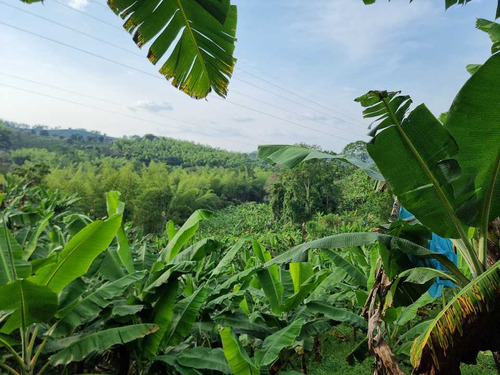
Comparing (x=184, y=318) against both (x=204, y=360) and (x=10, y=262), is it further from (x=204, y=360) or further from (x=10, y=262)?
(x=10, y=262)

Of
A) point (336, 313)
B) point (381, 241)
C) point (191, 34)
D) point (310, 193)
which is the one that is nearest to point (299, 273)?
point (336, 313)

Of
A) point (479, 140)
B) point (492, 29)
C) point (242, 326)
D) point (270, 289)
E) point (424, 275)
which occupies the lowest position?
point (242, 326)

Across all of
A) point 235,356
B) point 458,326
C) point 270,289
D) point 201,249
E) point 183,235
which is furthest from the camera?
point 183,235

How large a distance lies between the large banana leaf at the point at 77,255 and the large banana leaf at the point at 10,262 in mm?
223

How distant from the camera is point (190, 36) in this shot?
2486 millimetres

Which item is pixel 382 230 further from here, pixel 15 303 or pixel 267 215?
pixel 267 215

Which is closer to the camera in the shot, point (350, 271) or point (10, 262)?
point (10, 262)

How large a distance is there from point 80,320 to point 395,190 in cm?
204

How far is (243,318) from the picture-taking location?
2861 millimetres

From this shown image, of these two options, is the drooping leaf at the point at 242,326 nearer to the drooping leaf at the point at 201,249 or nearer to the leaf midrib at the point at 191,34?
the drooping leaf at the point at 201,249

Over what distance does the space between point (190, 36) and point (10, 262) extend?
1840 mm

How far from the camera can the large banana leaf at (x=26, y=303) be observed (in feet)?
6.01

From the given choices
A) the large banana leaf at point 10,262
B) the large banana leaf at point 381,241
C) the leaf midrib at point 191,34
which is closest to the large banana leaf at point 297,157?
the large banana leaf at point 381,241

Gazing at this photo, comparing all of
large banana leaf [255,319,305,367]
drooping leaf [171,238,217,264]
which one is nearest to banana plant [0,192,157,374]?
large banana leaf [255,319,305,367]
